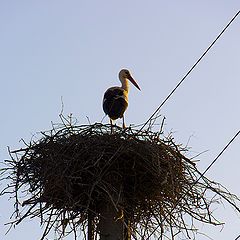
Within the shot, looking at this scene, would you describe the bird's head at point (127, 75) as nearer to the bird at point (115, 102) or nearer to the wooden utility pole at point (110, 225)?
the bird at point (115, 102)

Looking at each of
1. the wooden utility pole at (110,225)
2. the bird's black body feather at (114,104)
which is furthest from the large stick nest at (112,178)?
the bird's black body feather at (114,104)

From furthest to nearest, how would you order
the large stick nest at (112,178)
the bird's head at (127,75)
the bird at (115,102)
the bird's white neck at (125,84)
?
the bird's head at (127,75)
the bird's white neck at (125,84)
the bird at (115,102)
the large stick nest at (112,178)

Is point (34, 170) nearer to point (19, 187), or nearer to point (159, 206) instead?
point (19, 187)

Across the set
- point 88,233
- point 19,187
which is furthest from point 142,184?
point 19,187

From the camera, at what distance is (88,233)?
577 centimetres

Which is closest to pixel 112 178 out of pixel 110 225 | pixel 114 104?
pixel 110 225

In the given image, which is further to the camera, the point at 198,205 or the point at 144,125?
the point at 144,125

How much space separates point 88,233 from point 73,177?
20.3 inches

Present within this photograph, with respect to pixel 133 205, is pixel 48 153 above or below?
above

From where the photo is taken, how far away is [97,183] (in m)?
5.55

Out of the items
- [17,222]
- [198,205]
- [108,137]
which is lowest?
[198,205]

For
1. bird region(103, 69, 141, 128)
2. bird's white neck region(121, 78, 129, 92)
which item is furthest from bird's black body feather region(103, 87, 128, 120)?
bird's white neck region(121, 78, 129, 92)

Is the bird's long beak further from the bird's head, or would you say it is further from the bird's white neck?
the bird's white neck

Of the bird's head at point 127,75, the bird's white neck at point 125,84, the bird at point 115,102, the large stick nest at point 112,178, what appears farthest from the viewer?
the bird's head at point 127,75
